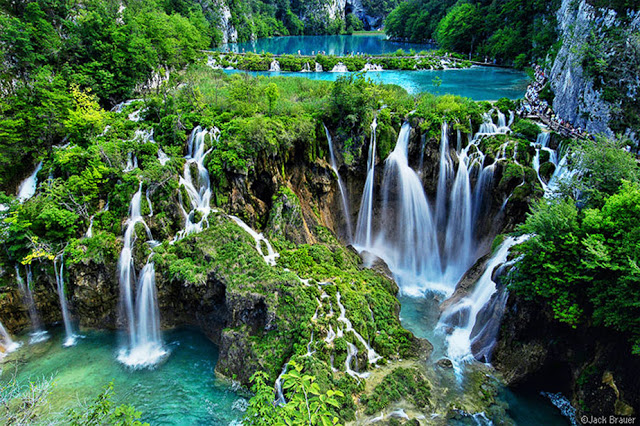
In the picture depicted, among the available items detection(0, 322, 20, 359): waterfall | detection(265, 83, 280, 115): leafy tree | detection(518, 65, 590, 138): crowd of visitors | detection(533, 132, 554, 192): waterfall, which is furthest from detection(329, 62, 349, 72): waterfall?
detection(0, 322, 20, 359): waterfall

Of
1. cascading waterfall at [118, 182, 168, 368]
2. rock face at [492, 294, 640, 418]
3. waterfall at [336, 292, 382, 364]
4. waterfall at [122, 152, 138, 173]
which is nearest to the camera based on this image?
rock face at [492, 294, 640, 418]

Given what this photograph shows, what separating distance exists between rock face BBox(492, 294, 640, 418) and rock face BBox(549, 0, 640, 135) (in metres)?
12.0

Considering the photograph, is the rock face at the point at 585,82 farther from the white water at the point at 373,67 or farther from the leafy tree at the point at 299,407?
the white water at the point at 373,67

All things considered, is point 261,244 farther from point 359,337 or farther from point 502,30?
point 502,30

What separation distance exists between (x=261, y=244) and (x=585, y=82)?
20994mm

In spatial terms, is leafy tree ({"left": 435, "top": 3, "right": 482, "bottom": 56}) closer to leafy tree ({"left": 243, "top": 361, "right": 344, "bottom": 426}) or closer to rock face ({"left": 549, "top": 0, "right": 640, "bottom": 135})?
rock face ({"left": 549, "top": 0, "right": 640, "bottom": 135})

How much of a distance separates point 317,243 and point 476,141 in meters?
11.2

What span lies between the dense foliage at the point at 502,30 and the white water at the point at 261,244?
40677 mm

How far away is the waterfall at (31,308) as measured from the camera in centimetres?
1448

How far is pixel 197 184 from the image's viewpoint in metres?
17.3

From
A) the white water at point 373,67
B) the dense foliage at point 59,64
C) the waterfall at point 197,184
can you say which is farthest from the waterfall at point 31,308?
the white water at point 373,67

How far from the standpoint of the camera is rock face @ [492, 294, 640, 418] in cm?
1069

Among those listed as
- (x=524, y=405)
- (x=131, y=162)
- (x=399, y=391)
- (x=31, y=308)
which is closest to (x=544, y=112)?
(x=524, y=405)

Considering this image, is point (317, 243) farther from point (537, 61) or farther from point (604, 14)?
point (537, 61)
